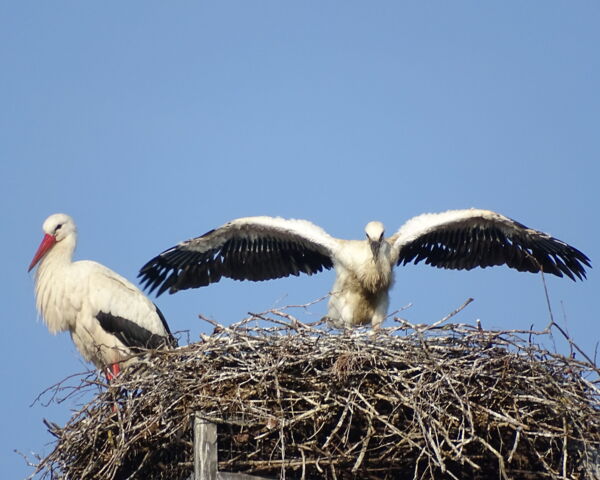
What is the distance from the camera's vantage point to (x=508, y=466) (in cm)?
626

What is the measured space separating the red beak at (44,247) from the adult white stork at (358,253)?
0.88 meters

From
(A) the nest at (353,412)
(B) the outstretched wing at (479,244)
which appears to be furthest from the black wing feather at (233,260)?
(A) the nest at (353,412)

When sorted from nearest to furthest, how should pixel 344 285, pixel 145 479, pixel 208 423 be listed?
pixel 208 423
pixel 145 479
pixel 344 285

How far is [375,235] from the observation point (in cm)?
867

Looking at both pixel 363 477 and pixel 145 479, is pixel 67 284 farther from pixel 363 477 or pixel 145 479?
pixel 363 477

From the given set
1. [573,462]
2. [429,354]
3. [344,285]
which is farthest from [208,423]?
[344,285]

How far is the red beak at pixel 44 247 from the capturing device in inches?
375

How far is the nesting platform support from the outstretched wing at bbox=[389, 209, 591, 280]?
3.21 meters

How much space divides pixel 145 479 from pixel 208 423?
657 millimetres

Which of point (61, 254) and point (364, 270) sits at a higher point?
point (61, 254)

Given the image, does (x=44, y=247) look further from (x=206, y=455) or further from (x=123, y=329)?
(x=206, y=455)

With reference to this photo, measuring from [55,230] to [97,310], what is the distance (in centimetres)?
97

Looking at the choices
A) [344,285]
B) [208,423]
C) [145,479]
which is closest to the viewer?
[208,423]

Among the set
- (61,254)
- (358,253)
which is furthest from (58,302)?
(358,253)
